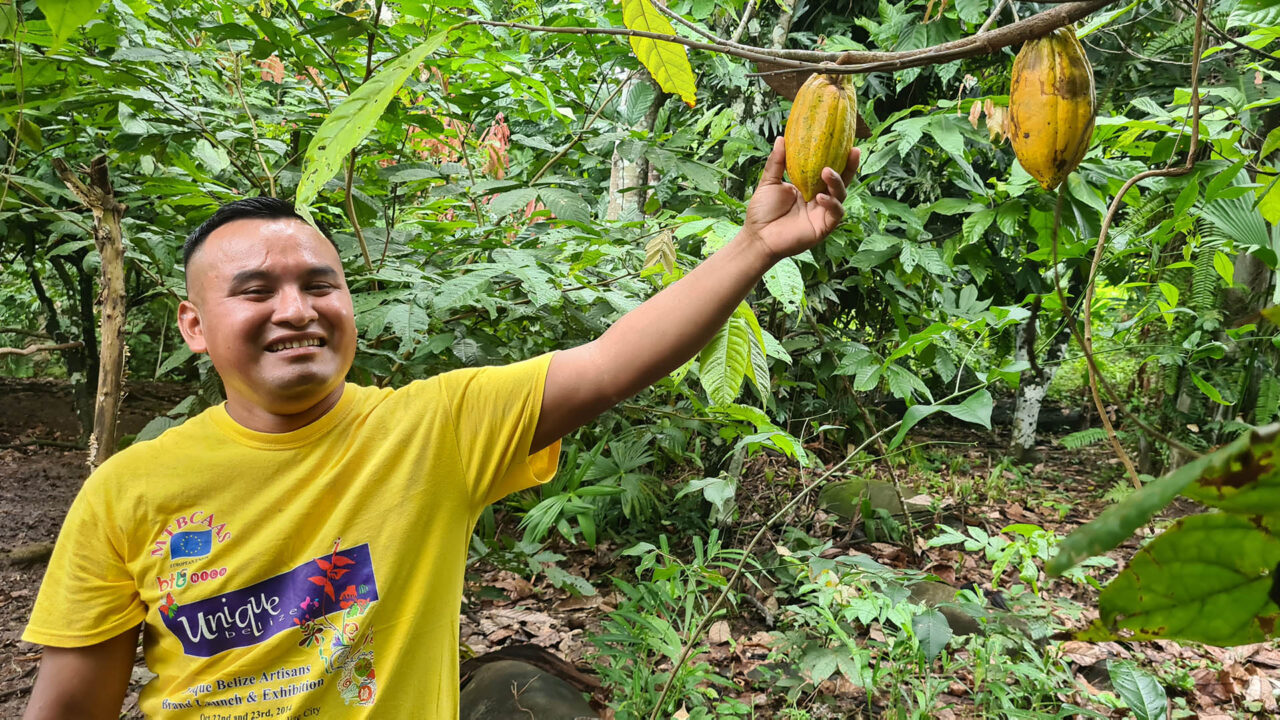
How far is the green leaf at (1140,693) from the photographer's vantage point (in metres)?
1.38

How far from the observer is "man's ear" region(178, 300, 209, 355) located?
1185 millimetres

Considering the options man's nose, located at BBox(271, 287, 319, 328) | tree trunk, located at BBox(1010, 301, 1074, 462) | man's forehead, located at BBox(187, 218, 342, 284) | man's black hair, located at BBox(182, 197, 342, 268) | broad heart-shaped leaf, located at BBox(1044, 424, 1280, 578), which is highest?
man's black hair, located at BBox(182, 197, 342, 268)

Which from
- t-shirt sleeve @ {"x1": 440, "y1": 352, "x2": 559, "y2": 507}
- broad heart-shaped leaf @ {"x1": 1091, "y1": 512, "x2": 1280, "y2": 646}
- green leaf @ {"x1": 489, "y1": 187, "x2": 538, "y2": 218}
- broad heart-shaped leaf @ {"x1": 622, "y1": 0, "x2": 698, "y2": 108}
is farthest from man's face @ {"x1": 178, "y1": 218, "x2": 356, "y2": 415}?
broad heart-shaped leaf @ {"x1": 1091, "y1": 512, "x2": 1280, "y2": 646}

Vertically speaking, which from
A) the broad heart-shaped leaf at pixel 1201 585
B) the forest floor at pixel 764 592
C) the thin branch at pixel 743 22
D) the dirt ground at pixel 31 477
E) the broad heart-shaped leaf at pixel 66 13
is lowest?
the forest floor at pixel 764 592

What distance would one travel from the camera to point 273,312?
3.52 ft

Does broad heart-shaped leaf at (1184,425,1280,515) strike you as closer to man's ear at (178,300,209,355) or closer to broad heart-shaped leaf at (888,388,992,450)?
broad heart-shaped leaf at (888,388,992,450)

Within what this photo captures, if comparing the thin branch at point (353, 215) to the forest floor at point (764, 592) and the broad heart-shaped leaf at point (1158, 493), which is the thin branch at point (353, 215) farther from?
the broad heart-shaped leaf at point (1158, 493)

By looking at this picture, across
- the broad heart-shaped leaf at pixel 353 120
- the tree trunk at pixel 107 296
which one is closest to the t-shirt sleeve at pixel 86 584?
the tree trunk at pixel 107 296

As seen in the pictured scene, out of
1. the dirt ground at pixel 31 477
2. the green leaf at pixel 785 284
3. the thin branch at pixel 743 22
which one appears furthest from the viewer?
the dirt ground at pixel 31 477

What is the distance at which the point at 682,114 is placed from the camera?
3705mm

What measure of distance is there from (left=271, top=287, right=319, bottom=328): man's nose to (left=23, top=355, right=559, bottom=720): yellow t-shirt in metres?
0.17

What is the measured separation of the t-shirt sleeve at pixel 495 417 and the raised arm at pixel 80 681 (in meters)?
0.55

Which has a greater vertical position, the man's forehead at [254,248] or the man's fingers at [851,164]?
the man's forehead at [254,248]

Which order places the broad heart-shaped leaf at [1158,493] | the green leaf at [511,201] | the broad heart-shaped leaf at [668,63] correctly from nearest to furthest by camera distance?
the broad heart-shaped leaf at [1158,493], the broad heart-shaped leaf at [668,63], the green leaf at [511,201]
